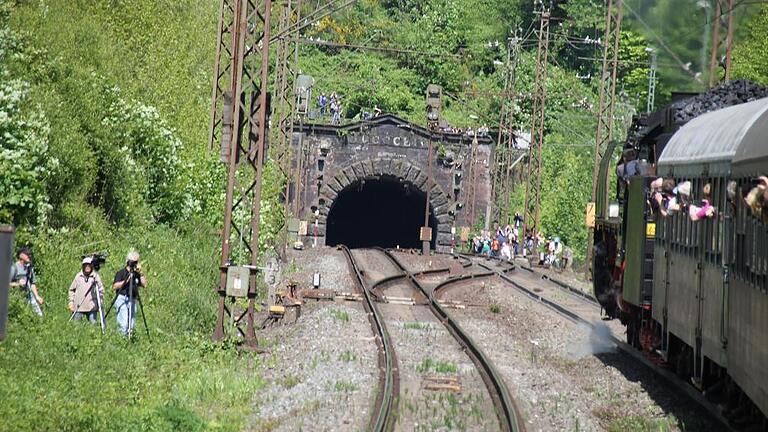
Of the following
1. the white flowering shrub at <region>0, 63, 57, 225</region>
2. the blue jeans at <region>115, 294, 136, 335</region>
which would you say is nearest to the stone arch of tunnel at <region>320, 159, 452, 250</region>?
the white flowering shrub at <region>0, 63, 57, 225</region>

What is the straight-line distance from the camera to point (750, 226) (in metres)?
12.3

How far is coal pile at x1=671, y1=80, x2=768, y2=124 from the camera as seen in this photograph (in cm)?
1895

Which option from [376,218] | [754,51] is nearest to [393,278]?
[754,51]

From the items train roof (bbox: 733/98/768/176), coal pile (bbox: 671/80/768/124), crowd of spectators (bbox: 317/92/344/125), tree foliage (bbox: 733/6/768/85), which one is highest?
crowd of spectators (bbox: 317/92/344/125)

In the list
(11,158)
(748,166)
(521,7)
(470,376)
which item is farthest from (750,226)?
(521,7)

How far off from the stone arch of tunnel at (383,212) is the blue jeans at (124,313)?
54.0m

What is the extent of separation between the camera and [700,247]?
1538 centimetres

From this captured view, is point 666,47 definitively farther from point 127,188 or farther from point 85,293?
point 127,188

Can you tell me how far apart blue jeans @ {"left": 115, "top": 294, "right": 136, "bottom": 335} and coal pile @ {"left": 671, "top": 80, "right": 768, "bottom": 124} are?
8.80 m

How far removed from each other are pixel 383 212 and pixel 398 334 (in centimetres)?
5959

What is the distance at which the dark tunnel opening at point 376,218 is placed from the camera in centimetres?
8369

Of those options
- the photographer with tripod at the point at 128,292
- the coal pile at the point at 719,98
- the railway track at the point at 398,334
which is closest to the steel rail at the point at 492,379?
the railway track at the point at 398,334

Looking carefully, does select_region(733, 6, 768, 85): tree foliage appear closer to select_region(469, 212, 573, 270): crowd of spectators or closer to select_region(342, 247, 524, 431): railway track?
select_region(342, 247, 524, 431): railway track

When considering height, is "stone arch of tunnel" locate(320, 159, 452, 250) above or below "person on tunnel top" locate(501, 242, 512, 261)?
above
